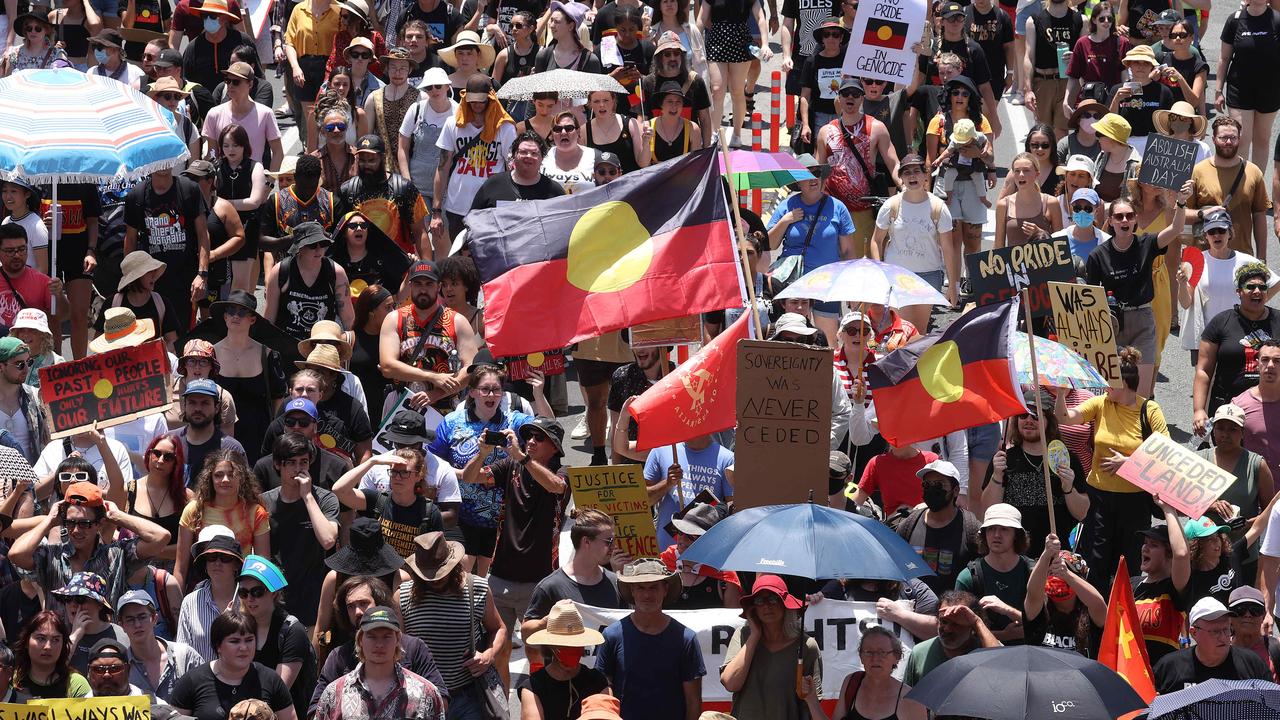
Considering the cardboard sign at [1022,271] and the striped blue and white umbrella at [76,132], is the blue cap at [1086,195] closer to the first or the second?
the cardboard sign at [1022,271]

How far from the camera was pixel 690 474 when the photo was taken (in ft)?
41.1

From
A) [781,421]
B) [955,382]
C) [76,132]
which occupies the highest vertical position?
[76,132]

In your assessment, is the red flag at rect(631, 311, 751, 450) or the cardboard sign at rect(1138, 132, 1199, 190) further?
the cardboard sign at rect(1138, 132, 1199, 190)

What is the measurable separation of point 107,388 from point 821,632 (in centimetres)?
432

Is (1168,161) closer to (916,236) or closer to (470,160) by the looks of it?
(916,236)

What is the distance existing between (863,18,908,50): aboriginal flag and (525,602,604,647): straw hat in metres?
8.56

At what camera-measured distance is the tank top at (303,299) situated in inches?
567

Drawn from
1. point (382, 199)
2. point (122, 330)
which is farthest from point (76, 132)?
point (382, 199)

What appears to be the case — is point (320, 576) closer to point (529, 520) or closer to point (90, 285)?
point (529, 520)

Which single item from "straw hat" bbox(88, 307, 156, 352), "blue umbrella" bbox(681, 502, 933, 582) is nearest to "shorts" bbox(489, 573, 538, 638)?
"blue umbrella" bbox(681, 502, 933, 582)

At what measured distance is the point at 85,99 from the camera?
47.1ft

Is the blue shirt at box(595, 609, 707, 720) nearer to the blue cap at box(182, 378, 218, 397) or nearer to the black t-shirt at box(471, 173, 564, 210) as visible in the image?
the blue cap at box(182, 378, 218, 397)

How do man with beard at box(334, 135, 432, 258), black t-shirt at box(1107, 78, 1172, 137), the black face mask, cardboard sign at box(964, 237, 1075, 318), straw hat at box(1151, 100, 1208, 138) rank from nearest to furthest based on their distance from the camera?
the black face mask
cardboard sign at box(964, 237, 1075, 318)
man with beard at box(334, 135, 432, 258)
straw hat at box(1151, 100, 1208, 138)
black t-shirt at box(1107, 78, 1172, 137)

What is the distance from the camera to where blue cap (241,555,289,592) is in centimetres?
1071
